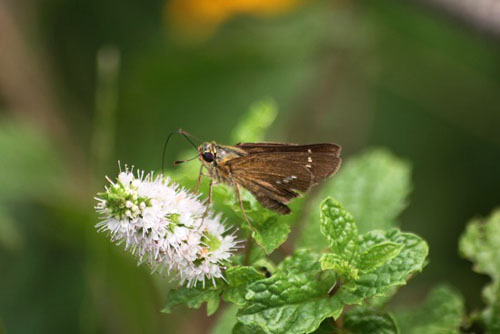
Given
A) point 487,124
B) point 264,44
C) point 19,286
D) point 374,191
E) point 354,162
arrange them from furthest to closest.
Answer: point 264,44, point 487,124, point 19,286, point 354,162, point 374,191

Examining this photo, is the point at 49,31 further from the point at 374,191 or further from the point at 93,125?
the point at 374,191

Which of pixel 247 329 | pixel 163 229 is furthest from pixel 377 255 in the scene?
pixel 163 229

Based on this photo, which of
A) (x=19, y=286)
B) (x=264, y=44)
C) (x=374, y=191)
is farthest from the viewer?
(x=264, y=44)

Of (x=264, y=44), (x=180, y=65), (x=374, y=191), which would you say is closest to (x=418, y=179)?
(x=264, y=44)

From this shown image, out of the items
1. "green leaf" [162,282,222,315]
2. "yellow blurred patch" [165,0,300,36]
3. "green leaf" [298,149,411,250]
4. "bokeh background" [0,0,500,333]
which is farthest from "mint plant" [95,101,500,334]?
"yellow blurred patch" [165,0,300,36]

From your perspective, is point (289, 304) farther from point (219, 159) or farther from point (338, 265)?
point (219, 159)

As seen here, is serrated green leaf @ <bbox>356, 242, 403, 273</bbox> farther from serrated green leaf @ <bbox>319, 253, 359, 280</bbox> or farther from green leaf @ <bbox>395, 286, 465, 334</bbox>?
green leaf @ <bbox>395, 286, 465, 334</bbox>
